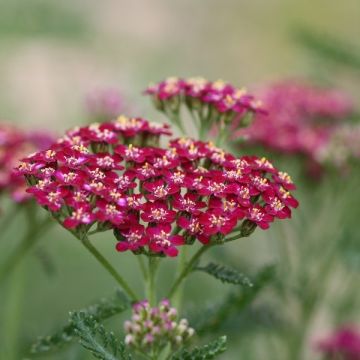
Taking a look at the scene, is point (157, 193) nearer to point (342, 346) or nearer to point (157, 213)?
→ point (157, 213)

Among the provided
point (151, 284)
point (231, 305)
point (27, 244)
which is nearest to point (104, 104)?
point (27, 244)

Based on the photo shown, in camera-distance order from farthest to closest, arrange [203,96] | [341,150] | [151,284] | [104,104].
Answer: [104,104], [341,150], [203,96], [151,284]

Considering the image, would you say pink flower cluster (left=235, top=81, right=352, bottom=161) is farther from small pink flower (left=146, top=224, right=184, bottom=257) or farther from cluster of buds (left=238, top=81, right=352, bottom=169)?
small pink flower (left=146, top=224, right=184, bottom=257)

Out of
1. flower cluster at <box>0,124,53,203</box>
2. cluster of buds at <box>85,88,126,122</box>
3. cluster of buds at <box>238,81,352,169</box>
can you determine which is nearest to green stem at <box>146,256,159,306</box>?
flower cluster at <box>0,124,53,203</box>

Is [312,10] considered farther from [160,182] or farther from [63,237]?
[160,182]

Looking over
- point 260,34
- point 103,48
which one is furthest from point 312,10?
point 103,48
